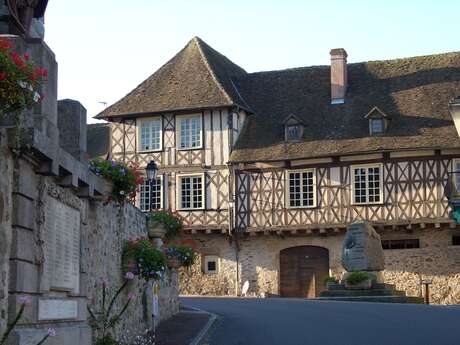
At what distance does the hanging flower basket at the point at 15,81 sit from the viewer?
7.40 meters

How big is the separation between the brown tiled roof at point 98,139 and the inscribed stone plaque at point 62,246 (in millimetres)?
27240

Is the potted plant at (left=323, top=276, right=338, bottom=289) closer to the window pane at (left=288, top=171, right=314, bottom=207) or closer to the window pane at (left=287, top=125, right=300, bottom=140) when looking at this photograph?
the window pane at (left=288, top=171, right=314, bottom=207)

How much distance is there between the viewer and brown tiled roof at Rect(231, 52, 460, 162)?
100 ft

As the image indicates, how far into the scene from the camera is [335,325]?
15500 mm

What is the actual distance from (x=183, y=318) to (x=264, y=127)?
16.4 metres

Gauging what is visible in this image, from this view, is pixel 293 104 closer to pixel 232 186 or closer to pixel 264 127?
pixel 264 127

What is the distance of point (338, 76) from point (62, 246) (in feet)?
82.2

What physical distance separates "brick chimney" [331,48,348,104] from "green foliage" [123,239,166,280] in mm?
20884

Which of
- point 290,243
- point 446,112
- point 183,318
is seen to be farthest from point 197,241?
point 183,318

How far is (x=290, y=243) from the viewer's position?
3169 centimetres

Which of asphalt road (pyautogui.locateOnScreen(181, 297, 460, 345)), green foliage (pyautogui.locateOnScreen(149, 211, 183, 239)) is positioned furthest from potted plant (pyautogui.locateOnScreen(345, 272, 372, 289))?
green foliage (pyautogui.locateOnScreen(149, 211, 183, 239))

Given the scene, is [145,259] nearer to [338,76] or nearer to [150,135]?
[150,135]

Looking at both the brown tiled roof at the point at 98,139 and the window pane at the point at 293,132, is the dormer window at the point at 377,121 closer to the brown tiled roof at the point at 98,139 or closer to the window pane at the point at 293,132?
the window pane at the point at 293,132

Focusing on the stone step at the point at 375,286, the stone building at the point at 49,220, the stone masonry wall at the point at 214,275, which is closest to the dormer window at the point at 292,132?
the stone masonry wall at the point at 214,275
